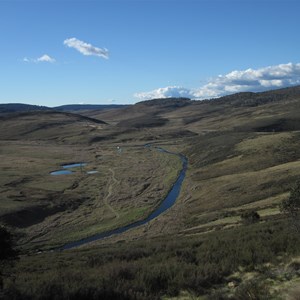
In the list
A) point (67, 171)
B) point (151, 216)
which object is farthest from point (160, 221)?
point (67, 171)

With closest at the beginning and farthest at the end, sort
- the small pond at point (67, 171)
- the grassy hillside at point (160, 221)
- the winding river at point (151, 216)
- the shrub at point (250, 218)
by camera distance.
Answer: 1. the grassy hillside at point (160, 221)
2. the shrub at point (250, 218)
3. the winding river at point (151, 216)
4. the small pond at point (67, 171)

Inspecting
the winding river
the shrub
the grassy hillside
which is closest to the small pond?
the grassy hillside

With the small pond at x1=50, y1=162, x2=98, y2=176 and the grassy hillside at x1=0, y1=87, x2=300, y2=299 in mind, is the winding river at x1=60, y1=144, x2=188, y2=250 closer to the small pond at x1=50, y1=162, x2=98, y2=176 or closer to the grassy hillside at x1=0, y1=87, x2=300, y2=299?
the grassy hillside at x1=0, y1=87, x2=300, y2=299

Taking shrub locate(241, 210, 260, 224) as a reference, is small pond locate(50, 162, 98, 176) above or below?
below

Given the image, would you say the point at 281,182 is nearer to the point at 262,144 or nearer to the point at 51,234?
the point at 51,234

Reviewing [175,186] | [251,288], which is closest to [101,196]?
[175,186]

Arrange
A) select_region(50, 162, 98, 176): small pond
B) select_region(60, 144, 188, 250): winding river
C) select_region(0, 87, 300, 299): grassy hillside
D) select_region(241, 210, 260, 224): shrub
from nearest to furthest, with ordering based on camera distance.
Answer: select_region(0, 87, 300, 299): grassy hillside
select_region(241, 210, 260, 224): shrub
select_region(60, 144, 188, 250): winding river
select_region(50, 162, 98, 176): small pond

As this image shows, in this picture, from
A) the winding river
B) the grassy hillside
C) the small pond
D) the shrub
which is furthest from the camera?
the small pond

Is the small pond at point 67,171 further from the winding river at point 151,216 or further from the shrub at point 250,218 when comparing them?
the shrub at point 250,218

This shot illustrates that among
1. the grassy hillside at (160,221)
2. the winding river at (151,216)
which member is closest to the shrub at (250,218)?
the grassy hillside at (160,221)
